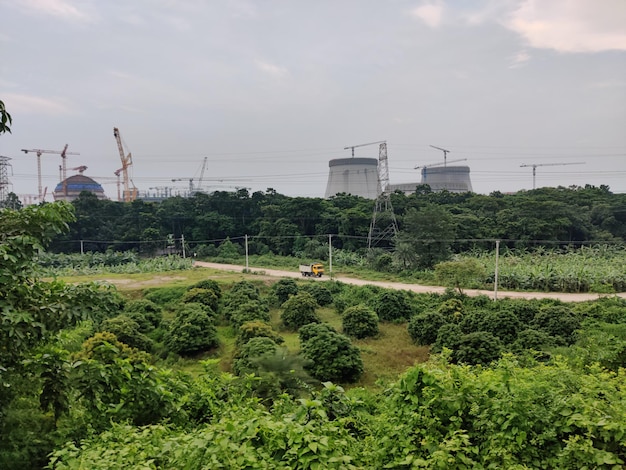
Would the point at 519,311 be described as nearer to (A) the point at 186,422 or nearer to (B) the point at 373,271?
(A) the point at 186,422

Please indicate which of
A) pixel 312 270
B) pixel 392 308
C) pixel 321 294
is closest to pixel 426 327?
pixel 392 308

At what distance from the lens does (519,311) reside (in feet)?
43.4

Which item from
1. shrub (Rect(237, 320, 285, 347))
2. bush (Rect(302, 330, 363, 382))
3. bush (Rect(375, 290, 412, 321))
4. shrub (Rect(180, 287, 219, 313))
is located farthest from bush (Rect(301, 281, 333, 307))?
bush (Rect(302, 330, 363, 382))

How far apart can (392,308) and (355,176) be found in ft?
139

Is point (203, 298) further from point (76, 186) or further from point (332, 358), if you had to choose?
point (76, 186)

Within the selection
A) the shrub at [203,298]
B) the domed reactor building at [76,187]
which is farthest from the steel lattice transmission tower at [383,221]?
the domed reactor building at [76,187]

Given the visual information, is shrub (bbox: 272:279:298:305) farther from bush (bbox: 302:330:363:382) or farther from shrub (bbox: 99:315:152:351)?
bush (bbox: 302:330:363:382)

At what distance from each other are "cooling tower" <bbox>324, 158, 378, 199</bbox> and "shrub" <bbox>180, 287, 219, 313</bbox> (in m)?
41.6

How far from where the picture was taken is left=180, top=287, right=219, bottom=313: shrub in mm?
15914

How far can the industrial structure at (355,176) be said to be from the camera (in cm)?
5638

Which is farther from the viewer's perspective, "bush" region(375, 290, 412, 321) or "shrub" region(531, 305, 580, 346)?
"bush" region(375, 290, 412, 321)

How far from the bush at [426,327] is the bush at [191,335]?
18.8ft

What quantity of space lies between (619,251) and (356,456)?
2977 cm

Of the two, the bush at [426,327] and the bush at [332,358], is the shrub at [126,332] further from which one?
the bush at [426,327]
